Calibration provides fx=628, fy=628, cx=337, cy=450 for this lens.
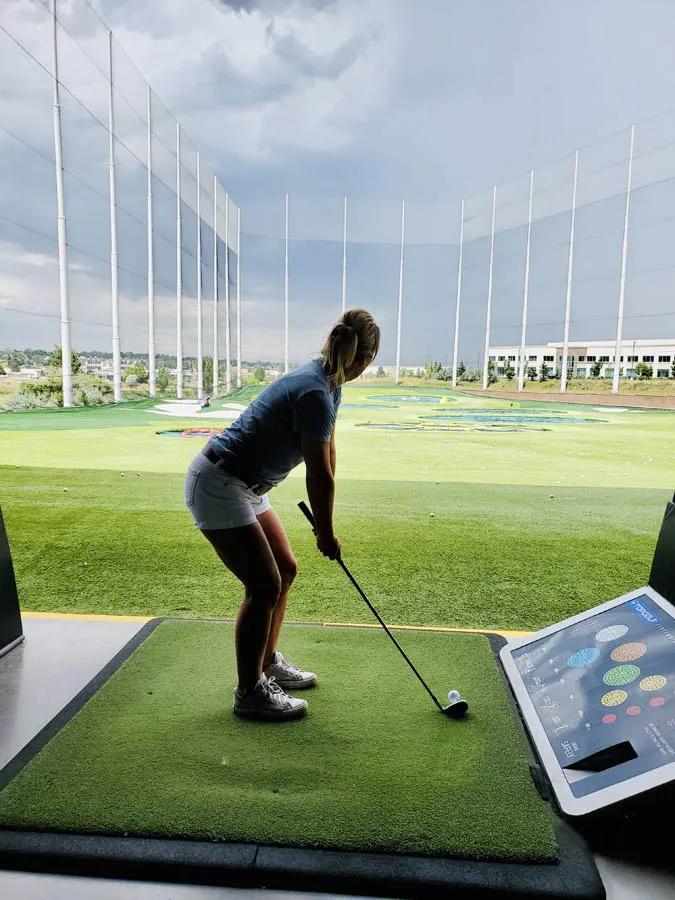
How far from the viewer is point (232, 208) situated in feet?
34.0

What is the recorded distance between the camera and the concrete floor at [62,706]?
1001 millimetres

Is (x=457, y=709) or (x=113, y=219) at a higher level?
(x=113, y=219)

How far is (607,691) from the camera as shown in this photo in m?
1.39

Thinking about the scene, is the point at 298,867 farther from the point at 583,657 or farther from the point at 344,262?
the point at 344,262

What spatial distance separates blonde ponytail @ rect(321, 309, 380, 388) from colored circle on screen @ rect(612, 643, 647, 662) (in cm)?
92

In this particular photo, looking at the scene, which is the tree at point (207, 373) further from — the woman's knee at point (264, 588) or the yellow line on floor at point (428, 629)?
the woman's knee at point (264, 588)

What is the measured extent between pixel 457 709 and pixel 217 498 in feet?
2.56

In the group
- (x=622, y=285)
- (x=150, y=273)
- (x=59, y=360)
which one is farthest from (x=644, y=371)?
(x=59, y=360)

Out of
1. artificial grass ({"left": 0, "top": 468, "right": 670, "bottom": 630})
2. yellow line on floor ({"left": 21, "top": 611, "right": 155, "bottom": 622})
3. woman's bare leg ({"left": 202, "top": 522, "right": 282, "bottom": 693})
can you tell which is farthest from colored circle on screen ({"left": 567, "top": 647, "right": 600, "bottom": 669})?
yellow line on floor ({"left": 21, "top": 611, "right": 155, "bottom": 622})

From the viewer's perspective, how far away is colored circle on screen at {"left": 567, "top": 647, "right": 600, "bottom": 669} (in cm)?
154

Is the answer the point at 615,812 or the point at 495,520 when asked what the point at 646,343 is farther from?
the point at 615,812

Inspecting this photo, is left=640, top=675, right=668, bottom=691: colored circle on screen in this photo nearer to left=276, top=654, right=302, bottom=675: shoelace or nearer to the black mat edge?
the black mat edge

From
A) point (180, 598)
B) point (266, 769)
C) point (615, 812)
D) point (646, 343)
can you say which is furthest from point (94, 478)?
point (646, 343)

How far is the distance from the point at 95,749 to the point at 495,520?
9.06 feet
